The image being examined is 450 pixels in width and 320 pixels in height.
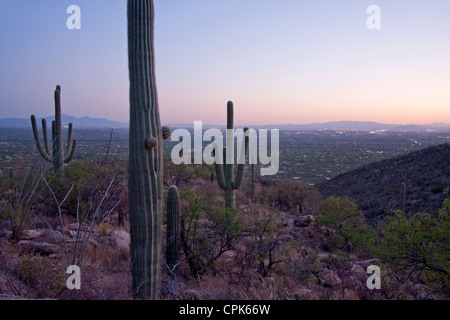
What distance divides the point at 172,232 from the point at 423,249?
479 cm

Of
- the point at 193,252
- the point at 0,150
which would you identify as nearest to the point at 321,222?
the point at 193,252

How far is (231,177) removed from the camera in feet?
32.1

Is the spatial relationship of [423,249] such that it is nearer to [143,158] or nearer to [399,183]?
[143,158]

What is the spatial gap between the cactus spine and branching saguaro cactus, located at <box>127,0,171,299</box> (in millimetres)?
1618

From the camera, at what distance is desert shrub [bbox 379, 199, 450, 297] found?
17.9ft

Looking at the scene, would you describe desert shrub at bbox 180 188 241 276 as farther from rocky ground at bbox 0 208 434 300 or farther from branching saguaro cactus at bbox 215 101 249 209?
branching saguaro cactus at bbox 215 101 249 209

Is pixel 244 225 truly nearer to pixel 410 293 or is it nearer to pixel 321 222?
pixel 410 293

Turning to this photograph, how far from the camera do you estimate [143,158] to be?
4.14 m

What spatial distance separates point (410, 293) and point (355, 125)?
16456 cm

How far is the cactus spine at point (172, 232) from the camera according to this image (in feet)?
19.6

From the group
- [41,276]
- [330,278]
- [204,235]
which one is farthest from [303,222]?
[41,276]

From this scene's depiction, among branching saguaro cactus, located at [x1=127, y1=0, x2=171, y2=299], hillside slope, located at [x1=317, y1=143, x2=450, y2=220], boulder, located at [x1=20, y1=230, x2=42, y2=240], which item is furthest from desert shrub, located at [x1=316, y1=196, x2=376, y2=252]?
boulder, located at [x1=20, y1=230, x2=42, y2=240]

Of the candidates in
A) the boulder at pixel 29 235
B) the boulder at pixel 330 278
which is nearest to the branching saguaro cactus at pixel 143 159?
the boulder at pixel 330 278
